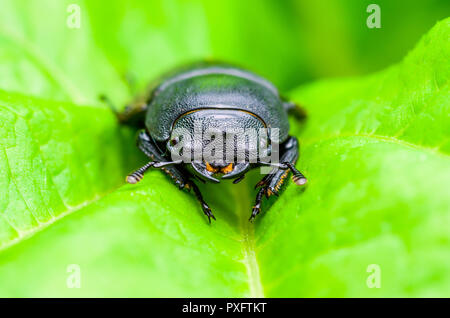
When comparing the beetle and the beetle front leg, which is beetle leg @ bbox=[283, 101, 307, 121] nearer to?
the beetle

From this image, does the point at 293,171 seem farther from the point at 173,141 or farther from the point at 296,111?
the point at 296,111

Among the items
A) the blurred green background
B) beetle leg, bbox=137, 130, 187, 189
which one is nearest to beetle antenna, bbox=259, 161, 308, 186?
beetle leg, bbox=137, 130, 187, 189

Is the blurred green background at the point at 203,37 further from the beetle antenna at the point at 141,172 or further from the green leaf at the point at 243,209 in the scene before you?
the beetle antenna at the point at 141,172

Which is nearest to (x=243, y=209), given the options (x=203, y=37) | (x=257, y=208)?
(x=257, y=208)

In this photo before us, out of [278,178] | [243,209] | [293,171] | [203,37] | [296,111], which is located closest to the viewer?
[293,171]

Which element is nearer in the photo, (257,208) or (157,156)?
(257,208)
